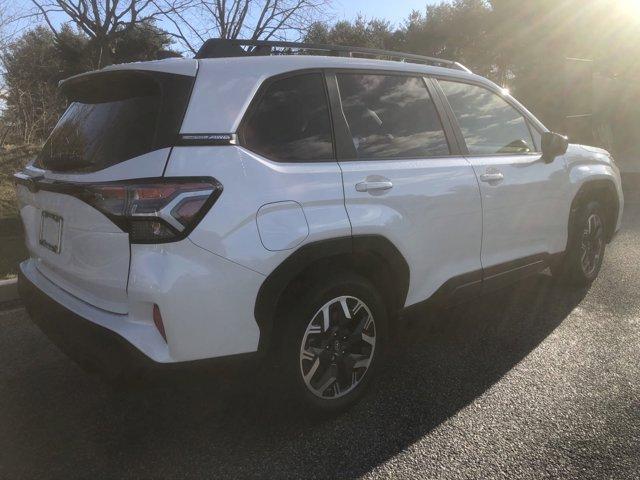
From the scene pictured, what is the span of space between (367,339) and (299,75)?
1.39 metres

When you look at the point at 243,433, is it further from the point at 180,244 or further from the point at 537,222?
the point at 537,222

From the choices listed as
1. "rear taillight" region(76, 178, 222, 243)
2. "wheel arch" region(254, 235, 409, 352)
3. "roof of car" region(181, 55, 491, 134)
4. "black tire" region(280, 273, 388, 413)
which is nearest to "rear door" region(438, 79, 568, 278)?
"wheel arch" region(254, 235, 409, 352)

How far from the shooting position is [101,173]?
2361 mm

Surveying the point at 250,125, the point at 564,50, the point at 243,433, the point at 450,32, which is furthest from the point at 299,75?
the point at 450,32

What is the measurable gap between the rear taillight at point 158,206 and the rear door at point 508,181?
192 cm

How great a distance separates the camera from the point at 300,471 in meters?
2.46

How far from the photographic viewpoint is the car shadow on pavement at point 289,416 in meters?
2.51

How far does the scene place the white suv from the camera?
7.40ft

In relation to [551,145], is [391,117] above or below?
above

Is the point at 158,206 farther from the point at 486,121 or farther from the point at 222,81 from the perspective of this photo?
the point at 486,121

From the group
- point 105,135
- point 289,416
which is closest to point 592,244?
point 289,416

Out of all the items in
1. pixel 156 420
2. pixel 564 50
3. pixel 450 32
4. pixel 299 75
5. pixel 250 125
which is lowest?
pixel 156 420

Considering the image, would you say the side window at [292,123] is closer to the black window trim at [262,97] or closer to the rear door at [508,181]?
the black window trim at [262,97]

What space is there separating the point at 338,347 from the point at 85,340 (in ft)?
3.89
